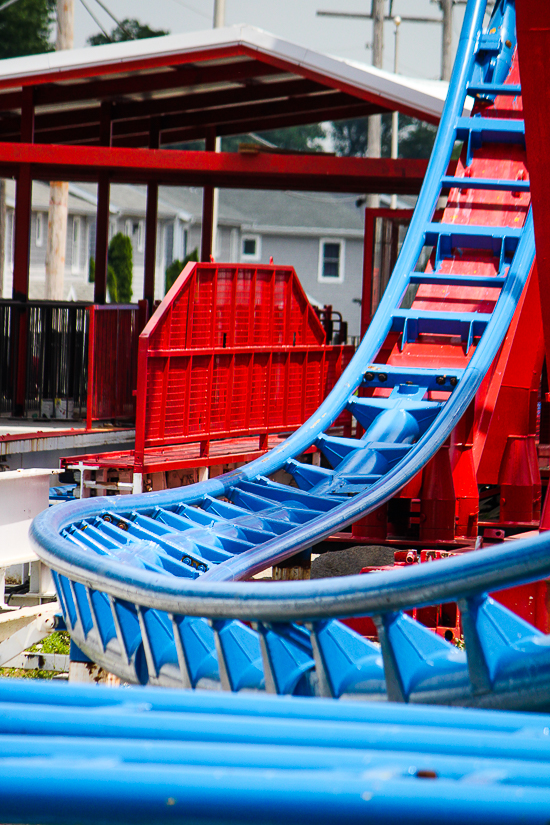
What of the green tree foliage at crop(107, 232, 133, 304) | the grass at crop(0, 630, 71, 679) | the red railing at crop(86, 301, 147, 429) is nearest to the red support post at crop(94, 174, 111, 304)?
the red railing at crop(86, 301, 147, 429)

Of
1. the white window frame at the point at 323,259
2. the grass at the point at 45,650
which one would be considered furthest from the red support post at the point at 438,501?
the white window frame at the point at 323,259

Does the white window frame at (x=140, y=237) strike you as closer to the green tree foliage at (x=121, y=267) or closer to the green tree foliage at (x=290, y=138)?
the green tree foliage at (x=121, y=267)

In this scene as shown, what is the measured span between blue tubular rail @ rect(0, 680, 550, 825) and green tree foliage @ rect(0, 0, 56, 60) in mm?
67493

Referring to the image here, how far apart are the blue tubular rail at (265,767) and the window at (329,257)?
5117 cm

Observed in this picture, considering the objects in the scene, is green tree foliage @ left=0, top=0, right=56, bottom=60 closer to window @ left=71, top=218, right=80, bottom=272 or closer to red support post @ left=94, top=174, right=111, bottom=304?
window @ left=71, top=218, right=80, bottom=272

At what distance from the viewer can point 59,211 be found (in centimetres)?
2577

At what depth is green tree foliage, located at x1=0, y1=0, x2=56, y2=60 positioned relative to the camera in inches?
2527

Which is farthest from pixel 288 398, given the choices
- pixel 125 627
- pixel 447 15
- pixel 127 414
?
pixel 447 15

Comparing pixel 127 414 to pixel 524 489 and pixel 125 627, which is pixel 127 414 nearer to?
pixel 524 489

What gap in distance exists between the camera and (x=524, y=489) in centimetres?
973

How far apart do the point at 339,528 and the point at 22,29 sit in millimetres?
64603

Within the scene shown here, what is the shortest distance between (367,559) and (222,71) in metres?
7.40

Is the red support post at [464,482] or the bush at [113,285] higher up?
the bush at [113,285]

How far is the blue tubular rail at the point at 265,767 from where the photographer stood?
164 cm
